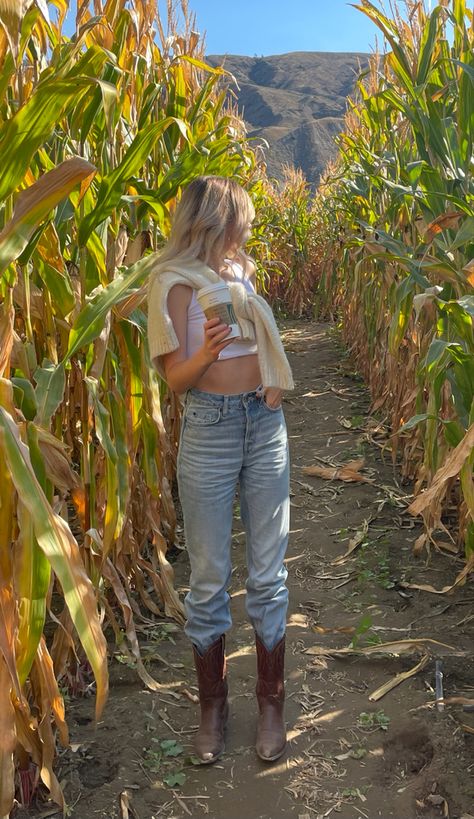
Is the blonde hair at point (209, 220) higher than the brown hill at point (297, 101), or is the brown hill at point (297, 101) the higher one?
the brown hill at point (297, 101)

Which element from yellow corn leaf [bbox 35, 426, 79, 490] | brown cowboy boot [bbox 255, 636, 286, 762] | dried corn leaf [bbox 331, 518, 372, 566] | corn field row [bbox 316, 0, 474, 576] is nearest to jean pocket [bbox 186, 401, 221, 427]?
yellow corn leaf [bbox 35, 426, 79, 490]

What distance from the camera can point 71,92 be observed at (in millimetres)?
1295

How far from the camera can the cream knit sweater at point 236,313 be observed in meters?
1.90

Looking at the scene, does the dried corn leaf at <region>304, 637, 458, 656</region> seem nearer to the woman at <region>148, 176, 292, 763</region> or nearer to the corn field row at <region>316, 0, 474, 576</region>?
the corn field row at <region>316, 0, 474, 576</region>

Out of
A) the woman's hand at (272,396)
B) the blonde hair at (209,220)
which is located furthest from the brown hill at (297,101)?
the woman's hand at (272,396)

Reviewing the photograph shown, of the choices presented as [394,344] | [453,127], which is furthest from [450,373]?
[453,127]

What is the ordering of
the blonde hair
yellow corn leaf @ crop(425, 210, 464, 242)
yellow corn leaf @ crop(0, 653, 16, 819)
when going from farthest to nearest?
yellow corn leaf @ crop(425, 210, 464, 242), the blonde hair, yellow corn leaf @ crop(0, 653, 16, 819)

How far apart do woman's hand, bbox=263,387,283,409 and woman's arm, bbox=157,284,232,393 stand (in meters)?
0.18

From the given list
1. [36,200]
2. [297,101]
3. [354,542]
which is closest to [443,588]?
[354,542]

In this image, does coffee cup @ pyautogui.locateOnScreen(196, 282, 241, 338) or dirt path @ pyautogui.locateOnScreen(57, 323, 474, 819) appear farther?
dirt path @ pyautogui.locateOnScreen(57, 323, 474, 819)

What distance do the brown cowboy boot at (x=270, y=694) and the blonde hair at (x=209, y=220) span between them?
1081 millimetres

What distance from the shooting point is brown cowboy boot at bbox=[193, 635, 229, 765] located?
2086mm

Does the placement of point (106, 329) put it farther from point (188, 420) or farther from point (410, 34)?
point (410, 34)

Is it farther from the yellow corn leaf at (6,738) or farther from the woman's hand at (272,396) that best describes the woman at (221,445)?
the yellow corn leaf at (6,738)
